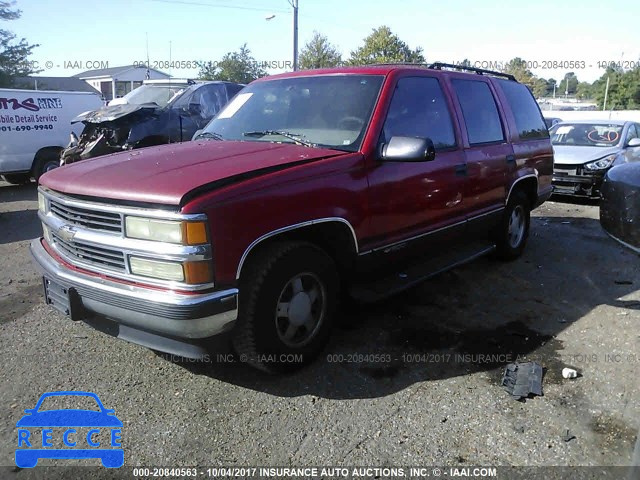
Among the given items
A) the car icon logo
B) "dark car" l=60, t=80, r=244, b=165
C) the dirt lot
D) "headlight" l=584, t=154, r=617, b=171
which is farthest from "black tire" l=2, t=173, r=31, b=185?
"headlight" l=584, t=154, r=617, b=171

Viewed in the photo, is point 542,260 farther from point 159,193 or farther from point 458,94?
point 159,193

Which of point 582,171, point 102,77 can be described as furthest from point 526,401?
point 102,77

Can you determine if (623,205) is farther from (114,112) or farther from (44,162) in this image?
(44,162)

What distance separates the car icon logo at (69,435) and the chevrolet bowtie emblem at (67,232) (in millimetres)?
966

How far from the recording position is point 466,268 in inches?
223

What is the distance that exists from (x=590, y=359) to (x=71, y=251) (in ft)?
11.7

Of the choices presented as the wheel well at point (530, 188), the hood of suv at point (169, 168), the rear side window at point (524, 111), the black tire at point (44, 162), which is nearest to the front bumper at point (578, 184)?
the rear side window at point (524, 111)

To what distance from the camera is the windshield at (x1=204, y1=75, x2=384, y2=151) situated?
3.68m

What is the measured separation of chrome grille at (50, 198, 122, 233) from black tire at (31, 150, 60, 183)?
8.50 meters

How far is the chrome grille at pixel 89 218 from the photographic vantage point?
284cm

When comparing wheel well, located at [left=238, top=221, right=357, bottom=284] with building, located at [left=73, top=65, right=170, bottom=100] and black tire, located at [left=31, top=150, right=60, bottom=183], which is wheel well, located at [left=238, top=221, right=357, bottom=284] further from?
building, located at [left=73, top=65, right=170, bottom=100]

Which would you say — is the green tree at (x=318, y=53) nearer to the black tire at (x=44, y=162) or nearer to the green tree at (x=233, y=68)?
the green tree at (x=233, y=68)

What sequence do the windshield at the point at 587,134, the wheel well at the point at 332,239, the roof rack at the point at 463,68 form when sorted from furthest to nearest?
the windshield at the point at 587,134
the roof rack at the point at 463,68
the wheel well at the point at 332,239

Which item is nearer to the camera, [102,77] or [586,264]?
[586,264]
